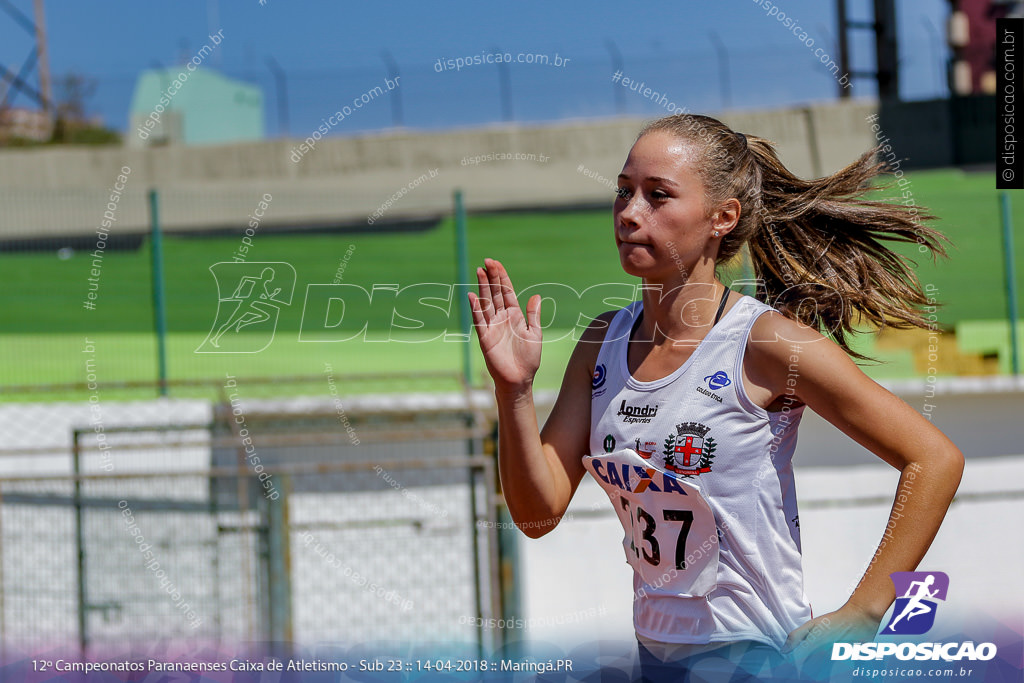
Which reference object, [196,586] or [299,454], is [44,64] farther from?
[196,586]

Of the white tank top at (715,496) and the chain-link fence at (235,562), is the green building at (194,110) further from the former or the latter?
the white tank top at (715,496)

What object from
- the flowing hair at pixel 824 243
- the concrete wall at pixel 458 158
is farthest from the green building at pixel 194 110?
the flowing hair at pixel 824 243

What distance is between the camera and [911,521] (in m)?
1.96

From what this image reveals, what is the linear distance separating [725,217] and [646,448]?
609 millimetres

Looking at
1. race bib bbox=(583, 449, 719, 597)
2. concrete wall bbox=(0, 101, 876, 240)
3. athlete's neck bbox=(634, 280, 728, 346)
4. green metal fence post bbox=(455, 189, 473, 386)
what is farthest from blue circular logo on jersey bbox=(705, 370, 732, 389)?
concrete wall bbox=(0, 101, 876, 240)

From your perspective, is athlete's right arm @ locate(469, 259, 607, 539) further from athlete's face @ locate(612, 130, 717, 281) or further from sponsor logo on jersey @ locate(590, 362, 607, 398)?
athlete's face @ locate(612, 130, 717, 281)

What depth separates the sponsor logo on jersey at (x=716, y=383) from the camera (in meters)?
2.13

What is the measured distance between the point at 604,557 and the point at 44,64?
1423 centimetres

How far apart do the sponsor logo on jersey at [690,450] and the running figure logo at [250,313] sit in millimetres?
6498

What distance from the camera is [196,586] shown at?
540 cm

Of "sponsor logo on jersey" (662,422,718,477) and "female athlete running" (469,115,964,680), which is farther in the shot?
"sponsor logo on jersey" (662,422,718,477)

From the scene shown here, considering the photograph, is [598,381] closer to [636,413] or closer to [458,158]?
[636,413]

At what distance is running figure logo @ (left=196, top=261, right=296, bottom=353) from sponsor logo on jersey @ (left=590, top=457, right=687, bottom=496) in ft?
20.9

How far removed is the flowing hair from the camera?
2428 mm
